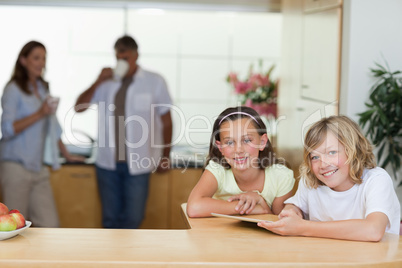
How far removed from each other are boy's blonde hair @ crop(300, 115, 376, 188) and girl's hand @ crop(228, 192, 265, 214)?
29 centimetres

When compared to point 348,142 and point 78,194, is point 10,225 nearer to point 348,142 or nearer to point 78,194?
point 348,142

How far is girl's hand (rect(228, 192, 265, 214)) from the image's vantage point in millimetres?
2426

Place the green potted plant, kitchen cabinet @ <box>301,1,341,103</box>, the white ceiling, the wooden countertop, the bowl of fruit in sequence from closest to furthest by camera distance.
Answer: the wooden countertop, the bowl of fruit, the green potted plant, kitchen cabinet @ <box>301,1,341,103</box>, the white ceiling

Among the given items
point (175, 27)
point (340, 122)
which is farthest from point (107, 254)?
point (175, 27)

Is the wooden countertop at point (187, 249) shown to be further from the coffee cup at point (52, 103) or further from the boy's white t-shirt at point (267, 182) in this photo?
the coffee cup at point (52, 103)

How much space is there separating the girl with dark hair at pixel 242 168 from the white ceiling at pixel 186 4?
105 inches

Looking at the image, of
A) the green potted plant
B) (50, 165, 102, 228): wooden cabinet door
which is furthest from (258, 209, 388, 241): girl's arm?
(50, 165, 102, 228): wooden cabinet door

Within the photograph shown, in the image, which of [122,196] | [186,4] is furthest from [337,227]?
[186,4]

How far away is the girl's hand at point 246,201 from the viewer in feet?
7.96

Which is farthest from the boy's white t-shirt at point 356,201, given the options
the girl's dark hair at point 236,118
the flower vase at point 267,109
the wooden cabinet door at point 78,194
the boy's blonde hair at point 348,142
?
the flower vase at point 267,109

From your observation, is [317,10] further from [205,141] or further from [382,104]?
[205,141]

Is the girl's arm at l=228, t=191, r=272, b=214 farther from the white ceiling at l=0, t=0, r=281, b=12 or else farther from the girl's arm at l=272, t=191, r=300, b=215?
the white ceiling at l=0, t=0, r=281, b=12

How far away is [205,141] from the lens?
5.38 m

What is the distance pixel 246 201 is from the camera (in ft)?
8.02
